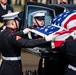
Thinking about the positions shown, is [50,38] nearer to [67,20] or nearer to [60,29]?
[60,29]

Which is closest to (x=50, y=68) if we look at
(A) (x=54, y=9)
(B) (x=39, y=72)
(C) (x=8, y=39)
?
(B) (x=39, y=72)

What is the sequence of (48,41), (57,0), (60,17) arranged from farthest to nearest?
(57,0)
(60,17)
(48,41)

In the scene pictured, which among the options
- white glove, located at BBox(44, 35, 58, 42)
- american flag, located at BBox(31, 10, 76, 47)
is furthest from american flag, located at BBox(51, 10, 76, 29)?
white glove, located at BBox(44, 35, 58, 42)

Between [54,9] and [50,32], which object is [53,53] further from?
[54,9]

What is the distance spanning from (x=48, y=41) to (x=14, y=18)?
2.66 feet

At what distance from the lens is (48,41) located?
22.4 ft

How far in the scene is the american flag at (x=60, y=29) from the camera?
703cm

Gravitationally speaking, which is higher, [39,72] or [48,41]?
[48,41]

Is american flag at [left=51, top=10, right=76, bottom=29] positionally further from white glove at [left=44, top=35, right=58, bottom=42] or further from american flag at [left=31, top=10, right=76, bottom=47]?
white glove at [left=44, top=35, right=58, bottom=42]

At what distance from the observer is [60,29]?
290 inches

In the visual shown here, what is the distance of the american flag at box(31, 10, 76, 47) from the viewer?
703 cm

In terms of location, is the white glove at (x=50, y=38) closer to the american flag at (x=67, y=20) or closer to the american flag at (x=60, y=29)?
the american flag at (x=60, y=29)

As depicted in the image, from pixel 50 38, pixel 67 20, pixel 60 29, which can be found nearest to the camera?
pixel 50 38

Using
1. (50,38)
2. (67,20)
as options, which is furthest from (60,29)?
(50,38)
